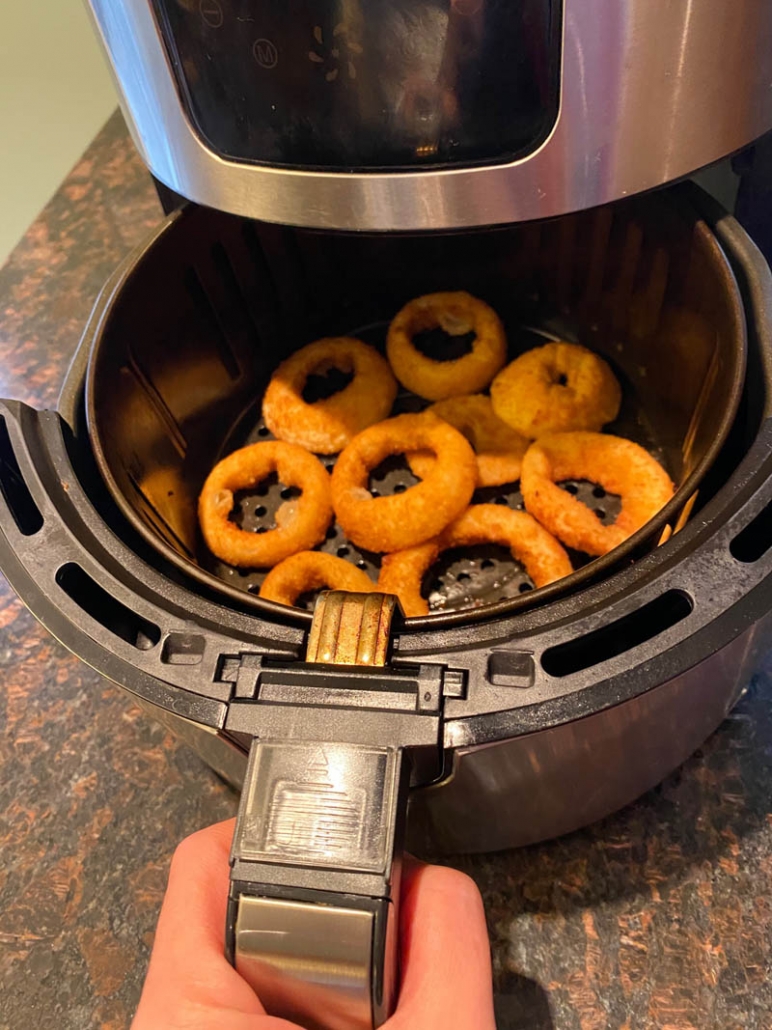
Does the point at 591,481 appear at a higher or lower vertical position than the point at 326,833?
lower

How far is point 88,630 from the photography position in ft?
1.56

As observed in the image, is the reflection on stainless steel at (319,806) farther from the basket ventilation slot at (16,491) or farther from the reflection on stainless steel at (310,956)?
the basket ventilation slot at (16,491)

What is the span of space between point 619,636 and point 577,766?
0.30ft

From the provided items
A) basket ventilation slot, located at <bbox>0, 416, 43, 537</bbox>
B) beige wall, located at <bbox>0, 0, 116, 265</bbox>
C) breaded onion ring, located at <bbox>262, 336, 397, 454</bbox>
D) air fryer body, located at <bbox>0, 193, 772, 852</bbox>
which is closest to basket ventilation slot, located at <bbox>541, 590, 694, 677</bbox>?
air fryer body, located at <bbox>0, 193, 772, 852</bbox>

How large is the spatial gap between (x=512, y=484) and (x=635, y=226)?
10.8 inches

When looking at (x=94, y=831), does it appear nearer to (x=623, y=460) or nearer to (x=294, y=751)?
(x=294, y=751)

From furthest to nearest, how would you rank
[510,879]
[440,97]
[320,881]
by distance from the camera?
[510,879] → [440,97] → [320,881]

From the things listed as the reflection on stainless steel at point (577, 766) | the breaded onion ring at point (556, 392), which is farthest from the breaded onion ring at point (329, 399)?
the reflection on stainless steel at point (577, 766)

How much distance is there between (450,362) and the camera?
2.83 feet

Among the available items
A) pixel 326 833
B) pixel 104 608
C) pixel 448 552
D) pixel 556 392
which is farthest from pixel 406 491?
pixel 326 833

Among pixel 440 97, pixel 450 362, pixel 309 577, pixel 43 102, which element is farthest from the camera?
pixel 43 102

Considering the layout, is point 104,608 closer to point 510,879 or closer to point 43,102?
point 510,879

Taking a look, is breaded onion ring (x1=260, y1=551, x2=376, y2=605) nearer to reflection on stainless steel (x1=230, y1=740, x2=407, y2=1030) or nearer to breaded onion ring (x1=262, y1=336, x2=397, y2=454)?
breaded onion ring (x1=262, y1=336, x2=397, y2=454)

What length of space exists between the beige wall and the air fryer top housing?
45.4 inches
